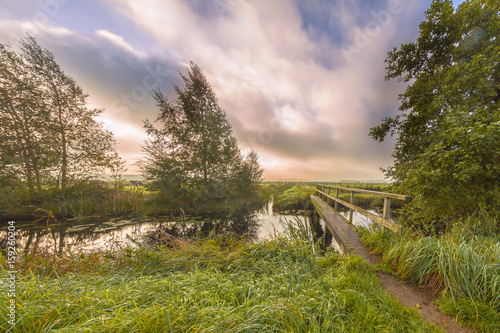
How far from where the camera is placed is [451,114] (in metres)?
3.56

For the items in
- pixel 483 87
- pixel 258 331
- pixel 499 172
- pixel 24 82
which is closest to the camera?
pixel 258 331

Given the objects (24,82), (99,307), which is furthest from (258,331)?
(24,82)

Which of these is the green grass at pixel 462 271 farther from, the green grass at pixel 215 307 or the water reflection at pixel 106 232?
the water reflection at pixel 106 232

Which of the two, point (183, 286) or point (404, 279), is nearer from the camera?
point (183, 286)

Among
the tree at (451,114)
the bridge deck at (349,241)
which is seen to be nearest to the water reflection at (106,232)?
the bridge deck at (349,241)

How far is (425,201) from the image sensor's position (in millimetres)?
3330

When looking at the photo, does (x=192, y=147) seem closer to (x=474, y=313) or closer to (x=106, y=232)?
(x=106, y=232)

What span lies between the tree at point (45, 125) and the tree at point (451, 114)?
56.0ft

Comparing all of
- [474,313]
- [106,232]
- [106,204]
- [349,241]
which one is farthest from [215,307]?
[106,204]

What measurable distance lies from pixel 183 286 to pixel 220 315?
1.13m

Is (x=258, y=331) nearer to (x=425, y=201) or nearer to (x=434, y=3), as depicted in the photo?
(x=425, y=201)

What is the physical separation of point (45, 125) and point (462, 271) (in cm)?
1773

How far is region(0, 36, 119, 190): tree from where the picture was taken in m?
8.63

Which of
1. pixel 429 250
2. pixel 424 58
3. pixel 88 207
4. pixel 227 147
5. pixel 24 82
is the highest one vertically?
pixel 424 58
